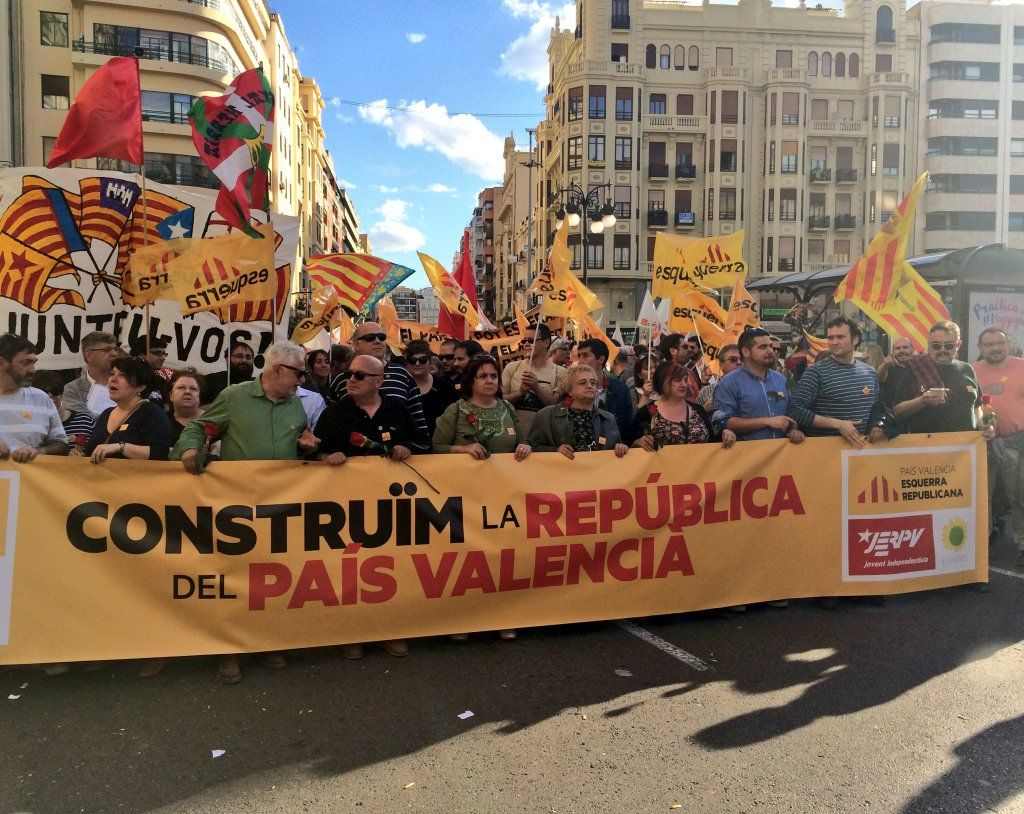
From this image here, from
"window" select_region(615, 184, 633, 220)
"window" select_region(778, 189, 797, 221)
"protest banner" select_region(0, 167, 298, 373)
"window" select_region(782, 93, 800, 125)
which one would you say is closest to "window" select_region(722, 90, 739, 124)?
"window" select_region(782, 93, 800, 125)

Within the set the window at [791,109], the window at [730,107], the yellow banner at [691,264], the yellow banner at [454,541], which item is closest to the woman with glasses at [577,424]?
the yellow banner at [454,541]

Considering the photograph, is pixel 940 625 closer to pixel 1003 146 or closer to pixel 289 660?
pixel 289 660

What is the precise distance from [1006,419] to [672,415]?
3176 millimetres

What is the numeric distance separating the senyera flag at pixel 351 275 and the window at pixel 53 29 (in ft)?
116

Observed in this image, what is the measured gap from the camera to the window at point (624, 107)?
52.8 metres

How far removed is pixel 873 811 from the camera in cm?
319

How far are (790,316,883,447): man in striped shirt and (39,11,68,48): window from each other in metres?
41.9

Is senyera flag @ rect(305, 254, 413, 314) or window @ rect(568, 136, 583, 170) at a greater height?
window @ rect(568, 136, 583, 170)

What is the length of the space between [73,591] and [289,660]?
1180mm

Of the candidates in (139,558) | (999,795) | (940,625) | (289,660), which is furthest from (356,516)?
(940,625)

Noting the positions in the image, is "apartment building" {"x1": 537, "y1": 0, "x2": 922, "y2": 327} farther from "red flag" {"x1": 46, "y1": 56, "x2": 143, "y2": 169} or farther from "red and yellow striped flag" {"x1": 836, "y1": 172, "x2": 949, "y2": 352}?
"red flag" {"x1": 46, "y1": 56, "x2": 143, "y2": 169}

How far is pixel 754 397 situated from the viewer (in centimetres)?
579

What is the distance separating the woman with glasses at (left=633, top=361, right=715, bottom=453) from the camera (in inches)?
217

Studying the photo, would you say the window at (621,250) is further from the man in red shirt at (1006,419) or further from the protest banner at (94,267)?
the man in red shirt at (1006,419)
